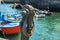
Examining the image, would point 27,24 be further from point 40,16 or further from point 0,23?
point 40,16

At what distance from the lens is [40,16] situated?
46.4 meters

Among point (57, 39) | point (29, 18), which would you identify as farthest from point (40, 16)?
point (29, 18)

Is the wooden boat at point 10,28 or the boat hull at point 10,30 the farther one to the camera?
the boat hull at point 10,30

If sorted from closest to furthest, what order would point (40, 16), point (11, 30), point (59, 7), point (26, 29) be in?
point (26, 29) → point (11, 30) → point (40, 16) → point (59, 7)

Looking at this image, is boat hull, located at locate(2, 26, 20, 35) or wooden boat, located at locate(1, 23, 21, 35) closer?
wooden boat, located at locate(1, 23, 21, 35)

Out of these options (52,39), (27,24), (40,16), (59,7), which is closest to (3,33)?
(52,39)

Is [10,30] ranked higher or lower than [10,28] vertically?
lower

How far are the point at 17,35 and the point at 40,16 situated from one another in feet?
74.0

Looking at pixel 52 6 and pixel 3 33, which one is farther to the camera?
pixel 52 6

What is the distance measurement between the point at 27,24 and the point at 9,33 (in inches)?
721

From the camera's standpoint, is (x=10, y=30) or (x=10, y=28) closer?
(x=10, y=28)

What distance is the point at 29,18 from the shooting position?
561cm

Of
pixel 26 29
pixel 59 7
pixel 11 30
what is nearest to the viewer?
pixel 26 29

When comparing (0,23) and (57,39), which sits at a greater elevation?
(0,23)
